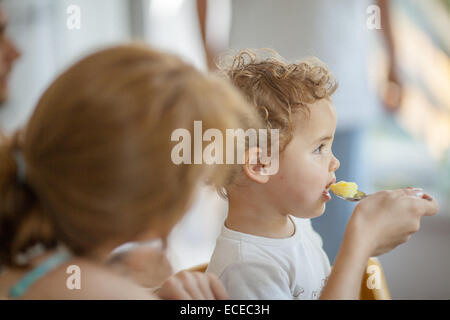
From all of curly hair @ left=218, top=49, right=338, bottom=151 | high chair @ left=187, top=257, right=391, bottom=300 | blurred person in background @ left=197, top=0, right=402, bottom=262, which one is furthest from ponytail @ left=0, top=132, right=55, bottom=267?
blurred person in background @ left=197, top=0, right=402, bottom=262

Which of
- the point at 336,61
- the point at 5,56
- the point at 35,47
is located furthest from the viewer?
the point at 35,47

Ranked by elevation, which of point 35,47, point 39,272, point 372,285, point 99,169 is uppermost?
point 35,47

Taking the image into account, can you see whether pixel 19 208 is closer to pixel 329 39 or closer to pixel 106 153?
pixel 106 153

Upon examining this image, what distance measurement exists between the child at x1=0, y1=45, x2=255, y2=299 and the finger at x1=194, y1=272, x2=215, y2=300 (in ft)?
0.28

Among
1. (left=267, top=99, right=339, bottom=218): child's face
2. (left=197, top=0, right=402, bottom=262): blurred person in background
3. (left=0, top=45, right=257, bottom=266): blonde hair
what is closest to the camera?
(left=0, top=45, right=257, bottom=266): blonde hair

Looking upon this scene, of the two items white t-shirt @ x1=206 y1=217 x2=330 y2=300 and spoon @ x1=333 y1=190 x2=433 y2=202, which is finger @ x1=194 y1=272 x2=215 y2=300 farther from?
spoon @ x1=333 y1=190 x2=433 y2=202

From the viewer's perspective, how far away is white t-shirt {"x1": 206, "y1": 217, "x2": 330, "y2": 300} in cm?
56

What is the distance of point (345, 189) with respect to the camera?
2.04 feet

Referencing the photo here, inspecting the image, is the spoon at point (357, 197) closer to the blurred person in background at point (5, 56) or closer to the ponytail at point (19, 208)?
the ponytail at point (19, 208)

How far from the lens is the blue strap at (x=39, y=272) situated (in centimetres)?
47

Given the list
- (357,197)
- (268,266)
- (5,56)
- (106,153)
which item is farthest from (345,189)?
(5,56)

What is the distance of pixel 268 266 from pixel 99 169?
248mm

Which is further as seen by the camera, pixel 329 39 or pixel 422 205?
pixel 329 39
